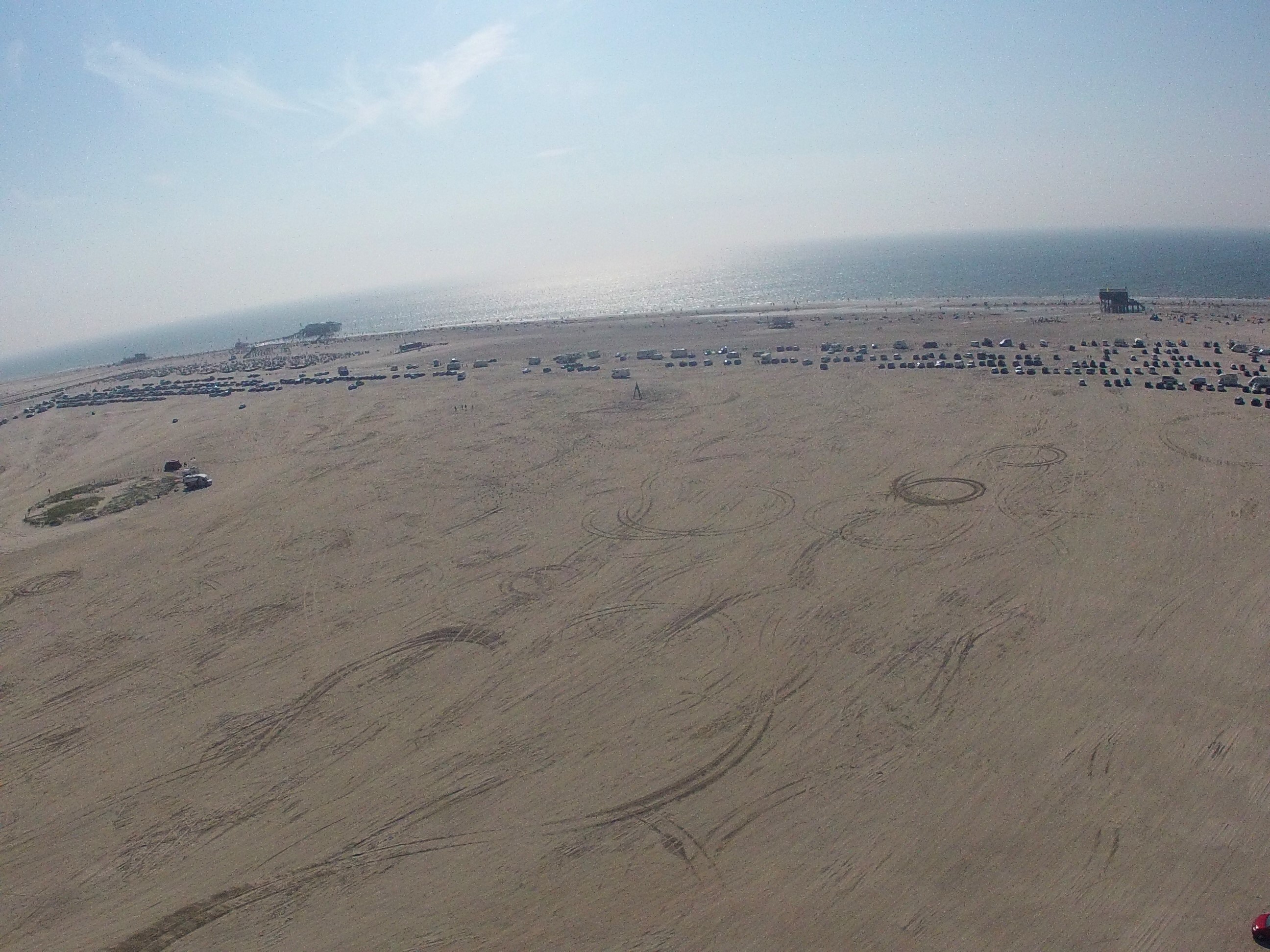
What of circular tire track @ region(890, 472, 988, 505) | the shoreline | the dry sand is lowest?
the dry sand

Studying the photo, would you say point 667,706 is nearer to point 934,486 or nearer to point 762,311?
point 934,486

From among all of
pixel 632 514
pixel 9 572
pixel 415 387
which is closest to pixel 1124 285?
pixel 415 387

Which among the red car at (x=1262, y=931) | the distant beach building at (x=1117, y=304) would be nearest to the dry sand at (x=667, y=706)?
the red car at (x=1262, y=931)

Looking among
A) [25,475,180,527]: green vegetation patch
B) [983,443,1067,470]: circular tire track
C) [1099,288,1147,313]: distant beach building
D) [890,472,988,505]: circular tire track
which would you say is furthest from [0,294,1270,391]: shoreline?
[25,475,180,527]: green vegetation patch

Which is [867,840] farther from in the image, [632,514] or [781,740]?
[632,514]

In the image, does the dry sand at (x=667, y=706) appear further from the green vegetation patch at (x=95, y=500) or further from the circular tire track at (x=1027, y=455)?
the green vegetation patch at (x=95, y=500)

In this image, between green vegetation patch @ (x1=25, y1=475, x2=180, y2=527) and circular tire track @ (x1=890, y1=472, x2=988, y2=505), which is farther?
green vegetation patch @ (x1=25, y1=475, x2=180, y2=527)

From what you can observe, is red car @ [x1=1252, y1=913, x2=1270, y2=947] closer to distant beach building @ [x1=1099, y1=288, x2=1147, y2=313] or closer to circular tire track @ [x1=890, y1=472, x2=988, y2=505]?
circular tire track @ [x1=890, y1=472, x2=988, y2=505]

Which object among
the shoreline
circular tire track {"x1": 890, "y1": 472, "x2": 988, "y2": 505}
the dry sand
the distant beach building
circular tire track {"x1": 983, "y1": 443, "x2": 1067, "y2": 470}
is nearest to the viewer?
the dry sand
